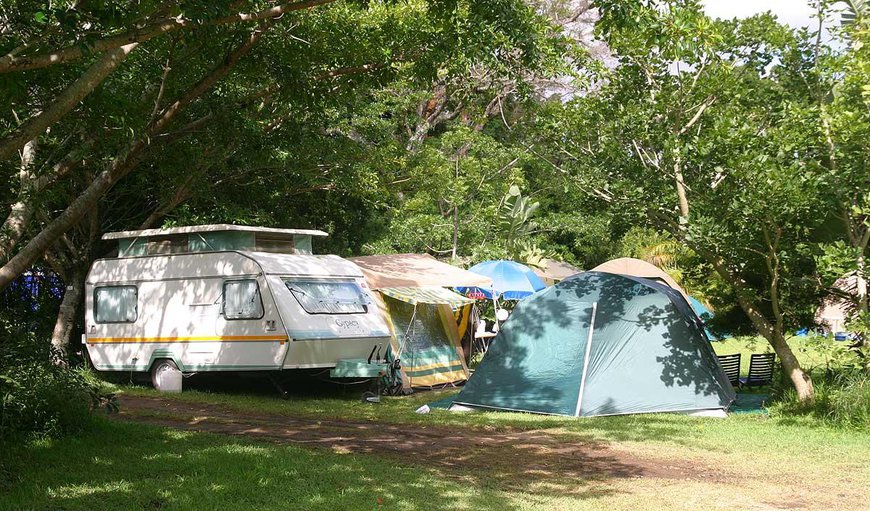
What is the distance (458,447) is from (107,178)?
471 centimetres

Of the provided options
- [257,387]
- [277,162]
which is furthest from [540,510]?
[277,162]

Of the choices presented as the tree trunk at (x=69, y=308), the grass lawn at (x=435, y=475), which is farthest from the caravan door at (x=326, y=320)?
the tree trunk at (x=69, y=308)

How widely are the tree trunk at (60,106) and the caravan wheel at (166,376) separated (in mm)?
7794

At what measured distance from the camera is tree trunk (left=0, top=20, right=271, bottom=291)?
8.19m

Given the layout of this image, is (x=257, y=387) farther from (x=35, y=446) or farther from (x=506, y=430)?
(x=35, y=446)

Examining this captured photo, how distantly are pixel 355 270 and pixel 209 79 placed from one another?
5317 mm

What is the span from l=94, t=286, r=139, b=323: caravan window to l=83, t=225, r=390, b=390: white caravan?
2 cm

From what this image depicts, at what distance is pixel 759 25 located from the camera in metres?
11.3

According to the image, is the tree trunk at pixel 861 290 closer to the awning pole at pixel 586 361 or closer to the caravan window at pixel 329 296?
the awning pole at pixel 586 361

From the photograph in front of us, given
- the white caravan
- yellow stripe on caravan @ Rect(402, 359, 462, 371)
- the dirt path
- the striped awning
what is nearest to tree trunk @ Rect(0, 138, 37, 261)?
the dirt path

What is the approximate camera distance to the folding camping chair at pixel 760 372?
1427 centimetres

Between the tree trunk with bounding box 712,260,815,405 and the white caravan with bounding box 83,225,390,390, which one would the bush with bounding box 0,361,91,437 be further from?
the tree trunk with bounding box 712,260,815,405

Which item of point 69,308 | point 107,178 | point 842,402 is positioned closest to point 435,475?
point 107,178

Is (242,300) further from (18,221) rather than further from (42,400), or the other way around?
(42,400)
